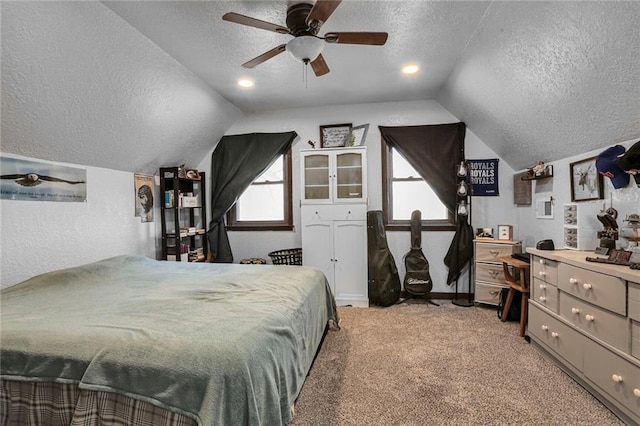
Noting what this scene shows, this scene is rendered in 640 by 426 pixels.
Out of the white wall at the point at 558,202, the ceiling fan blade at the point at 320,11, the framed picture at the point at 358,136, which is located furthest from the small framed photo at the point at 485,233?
the ceiling fan blade at the point at 320,11

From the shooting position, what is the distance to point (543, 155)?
2982mm

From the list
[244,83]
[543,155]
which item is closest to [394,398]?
[543,155]

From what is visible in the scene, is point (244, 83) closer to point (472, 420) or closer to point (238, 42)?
point (238, 42)

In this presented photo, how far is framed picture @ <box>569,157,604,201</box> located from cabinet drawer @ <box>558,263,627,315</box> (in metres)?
0.73

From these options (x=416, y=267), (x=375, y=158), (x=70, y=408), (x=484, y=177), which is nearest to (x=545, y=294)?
(x=416, y=267)

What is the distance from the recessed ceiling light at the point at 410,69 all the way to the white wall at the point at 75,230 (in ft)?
10.1

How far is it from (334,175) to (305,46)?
198 cm

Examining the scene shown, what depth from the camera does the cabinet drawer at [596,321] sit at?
1.66 m

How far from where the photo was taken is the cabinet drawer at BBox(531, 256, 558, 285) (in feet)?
7.39

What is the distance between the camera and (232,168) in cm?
419

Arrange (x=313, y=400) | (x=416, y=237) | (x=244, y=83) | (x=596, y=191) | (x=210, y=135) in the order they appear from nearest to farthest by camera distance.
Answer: (x=313, y=400) < (x=596, y=191) < (x=244, y=83) < (x=416, y=237) < (x=210, y=135)

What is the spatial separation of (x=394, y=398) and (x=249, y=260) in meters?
2.70

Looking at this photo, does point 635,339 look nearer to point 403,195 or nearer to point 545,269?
point 545,269

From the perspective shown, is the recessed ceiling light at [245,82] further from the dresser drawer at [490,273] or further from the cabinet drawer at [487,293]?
the cabinet drawer at [487,293]
